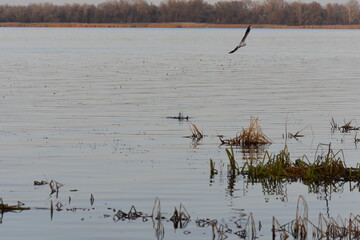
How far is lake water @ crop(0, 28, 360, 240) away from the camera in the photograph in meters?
14.5

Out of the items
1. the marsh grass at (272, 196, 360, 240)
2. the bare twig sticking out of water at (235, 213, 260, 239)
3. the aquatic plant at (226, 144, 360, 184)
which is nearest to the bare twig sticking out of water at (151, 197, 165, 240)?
the bare twig sticking out of water at (235, 213, 260, 239)

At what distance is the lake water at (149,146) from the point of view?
1451 centimetres

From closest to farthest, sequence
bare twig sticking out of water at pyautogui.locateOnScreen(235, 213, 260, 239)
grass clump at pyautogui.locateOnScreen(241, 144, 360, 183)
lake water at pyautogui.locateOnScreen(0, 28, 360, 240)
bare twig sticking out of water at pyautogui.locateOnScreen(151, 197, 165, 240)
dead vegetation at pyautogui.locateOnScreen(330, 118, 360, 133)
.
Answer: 1. bare twig sticking out of water at pyautogui.locateOnScreen(235, 213, 260, 239)
2. bare twig sticking out of water at pyautogui.locateOnScreen(151, 197, 165, 240)
3. lake water at pyautogui.locateOnScreen(0, 28, 360, 240)
4. grass clump at pyautogui.locateOnScreen(241, 144, 360, 183)
5. dead vegetation at pyautogui.locateOnScreen(330, 118, 360, 133)

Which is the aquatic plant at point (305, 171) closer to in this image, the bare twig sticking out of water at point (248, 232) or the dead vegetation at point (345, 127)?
the bare twig sticking out of water at point (248, 232)

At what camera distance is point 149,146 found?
77.3 ft

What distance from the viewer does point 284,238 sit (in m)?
12.7

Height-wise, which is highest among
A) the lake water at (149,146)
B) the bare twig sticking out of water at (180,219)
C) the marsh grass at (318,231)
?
the marsh grass at (318,231)

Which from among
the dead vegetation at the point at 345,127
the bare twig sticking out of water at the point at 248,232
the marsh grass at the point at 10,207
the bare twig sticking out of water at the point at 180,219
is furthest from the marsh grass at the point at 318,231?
the dead vegetation at the point at 345,127

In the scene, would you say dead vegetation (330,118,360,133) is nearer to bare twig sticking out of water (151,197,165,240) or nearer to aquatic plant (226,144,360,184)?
aquatic plant (226,144,360,184)

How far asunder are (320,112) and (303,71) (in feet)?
99.2

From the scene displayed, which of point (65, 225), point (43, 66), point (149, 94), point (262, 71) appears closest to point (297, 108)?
point (149, 94)

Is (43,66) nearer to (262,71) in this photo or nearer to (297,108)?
(262,71)

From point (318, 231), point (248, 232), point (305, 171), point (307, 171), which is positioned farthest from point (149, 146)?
point (318, 231)

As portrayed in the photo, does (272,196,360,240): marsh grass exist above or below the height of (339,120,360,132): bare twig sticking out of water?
above
